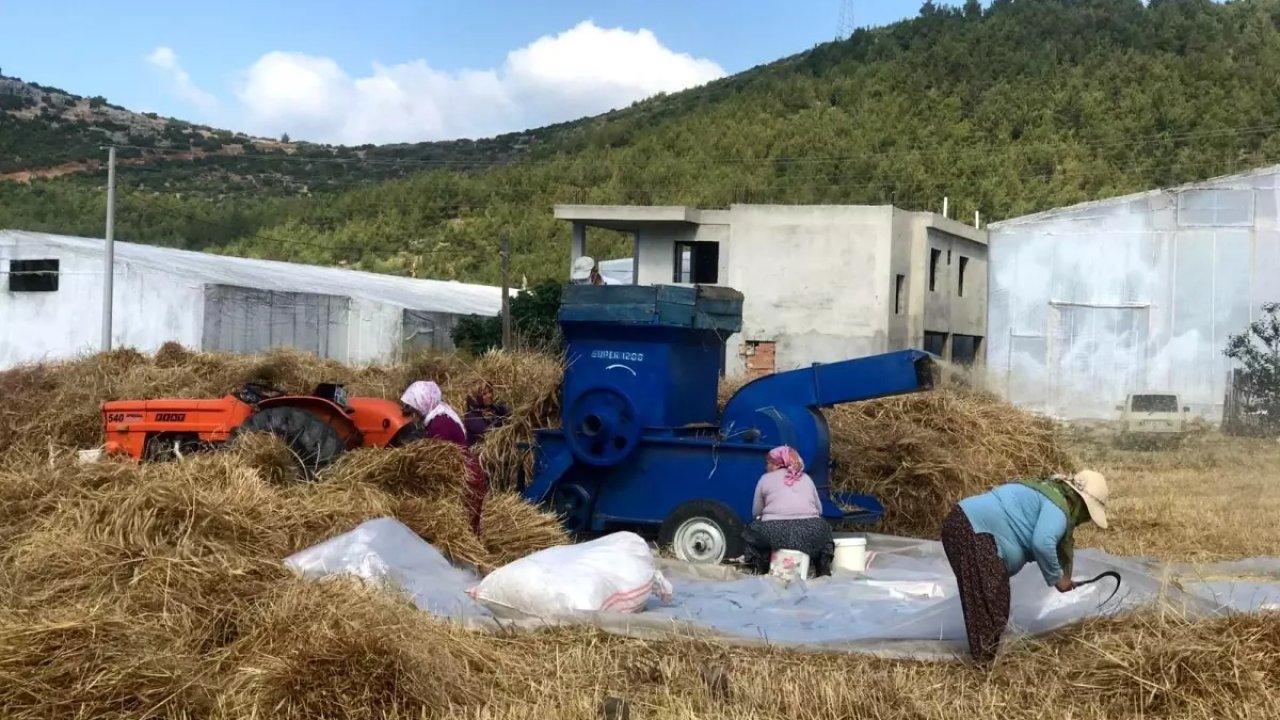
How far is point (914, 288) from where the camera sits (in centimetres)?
3950

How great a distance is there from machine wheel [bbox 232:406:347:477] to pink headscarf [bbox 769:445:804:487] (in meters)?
3.33

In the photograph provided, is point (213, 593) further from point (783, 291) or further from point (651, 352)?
point (783, 291)

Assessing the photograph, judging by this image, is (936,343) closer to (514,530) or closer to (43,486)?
(514,530)

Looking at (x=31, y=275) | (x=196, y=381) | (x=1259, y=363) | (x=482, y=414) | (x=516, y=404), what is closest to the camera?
(x=482, y=414)

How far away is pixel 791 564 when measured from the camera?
31.9ft

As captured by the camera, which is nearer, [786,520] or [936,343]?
[786,520]

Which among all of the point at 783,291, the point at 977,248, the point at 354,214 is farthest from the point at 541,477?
the point at 354,214

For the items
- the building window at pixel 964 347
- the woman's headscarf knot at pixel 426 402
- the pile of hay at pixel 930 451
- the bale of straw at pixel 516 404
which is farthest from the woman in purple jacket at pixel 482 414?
the building window at pixel 964 347

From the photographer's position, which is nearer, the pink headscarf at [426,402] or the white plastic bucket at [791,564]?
the white plastic bucket at [791,564]

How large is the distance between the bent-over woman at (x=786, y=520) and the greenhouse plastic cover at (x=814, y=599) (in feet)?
1.14

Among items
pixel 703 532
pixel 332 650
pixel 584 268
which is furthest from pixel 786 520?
Answer: pixel 584 268

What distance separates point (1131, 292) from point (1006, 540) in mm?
22819

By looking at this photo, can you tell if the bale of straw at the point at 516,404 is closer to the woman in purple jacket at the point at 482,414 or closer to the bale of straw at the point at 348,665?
the woman in purple jacket at the point at 482,414

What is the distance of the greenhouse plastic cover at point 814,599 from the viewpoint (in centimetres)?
711
